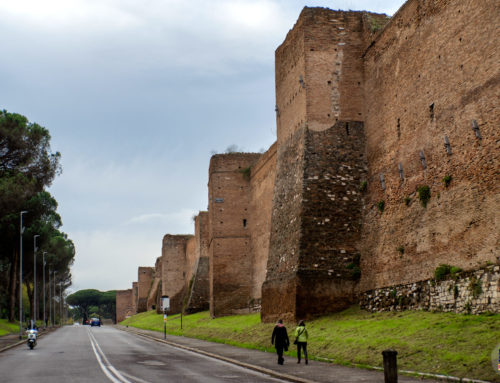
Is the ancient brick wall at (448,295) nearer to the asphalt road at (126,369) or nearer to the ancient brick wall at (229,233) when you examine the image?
the asphalt road at (126,369)

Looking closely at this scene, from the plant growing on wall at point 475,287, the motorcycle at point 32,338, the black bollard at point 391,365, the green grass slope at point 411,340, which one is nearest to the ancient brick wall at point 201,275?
the motorcycle at point 32,338

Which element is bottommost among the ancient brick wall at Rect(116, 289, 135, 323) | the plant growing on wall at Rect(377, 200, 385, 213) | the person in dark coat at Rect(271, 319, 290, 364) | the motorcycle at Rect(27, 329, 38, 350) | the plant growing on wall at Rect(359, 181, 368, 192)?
the ancient brick wall at Rect(116, 289, 135, 323)

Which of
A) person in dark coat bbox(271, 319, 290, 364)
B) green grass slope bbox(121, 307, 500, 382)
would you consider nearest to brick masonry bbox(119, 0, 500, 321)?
green grass slope bbox(121, 307, 500, 382)

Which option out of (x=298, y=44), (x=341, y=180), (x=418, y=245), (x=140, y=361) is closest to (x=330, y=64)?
(x=298, y=44)

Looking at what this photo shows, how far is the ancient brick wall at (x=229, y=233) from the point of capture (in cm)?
3728

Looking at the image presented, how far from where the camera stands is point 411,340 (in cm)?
1359

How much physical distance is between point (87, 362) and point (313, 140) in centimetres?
1092

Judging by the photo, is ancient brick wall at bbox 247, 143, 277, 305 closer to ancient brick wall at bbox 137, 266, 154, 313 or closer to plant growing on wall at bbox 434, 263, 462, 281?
plant growing on wall at bbox 434, 263, 462, 281

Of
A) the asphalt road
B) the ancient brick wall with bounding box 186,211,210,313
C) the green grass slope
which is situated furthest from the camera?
the ancient brick wall with bounding box 186,211,210,313

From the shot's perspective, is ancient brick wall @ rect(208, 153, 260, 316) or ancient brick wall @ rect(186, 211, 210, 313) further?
ancient brick wall @ rect(186, 211, 210, 313)

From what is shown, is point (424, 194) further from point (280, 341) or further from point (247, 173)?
point (247, 173)

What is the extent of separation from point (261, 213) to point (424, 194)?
1875 cm

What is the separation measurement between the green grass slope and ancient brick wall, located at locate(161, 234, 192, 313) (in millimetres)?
43179

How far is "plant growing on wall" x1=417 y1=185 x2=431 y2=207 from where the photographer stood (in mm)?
17386
